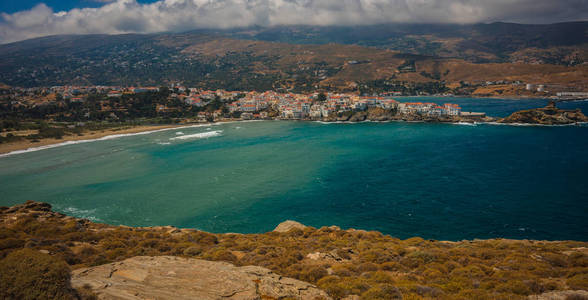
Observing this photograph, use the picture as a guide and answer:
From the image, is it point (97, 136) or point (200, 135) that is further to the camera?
point (200, 135)

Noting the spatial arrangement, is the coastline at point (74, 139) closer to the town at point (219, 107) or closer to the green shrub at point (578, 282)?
the town at point (219, 107)

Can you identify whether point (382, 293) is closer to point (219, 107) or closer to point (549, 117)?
point (549, 117)

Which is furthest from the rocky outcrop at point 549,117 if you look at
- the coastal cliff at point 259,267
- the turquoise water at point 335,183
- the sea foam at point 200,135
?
the sea foam at point 200,135

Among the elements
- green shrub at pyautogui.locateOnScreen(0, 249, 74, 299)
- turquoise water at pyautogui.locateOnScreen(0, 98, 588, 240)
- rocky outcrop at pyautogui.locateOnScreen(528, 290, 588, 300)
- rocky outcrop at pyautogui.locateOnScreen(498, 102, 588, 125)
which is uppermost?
green shrub at pyautogui.locateOnScreen(0, 249, 74, 299)

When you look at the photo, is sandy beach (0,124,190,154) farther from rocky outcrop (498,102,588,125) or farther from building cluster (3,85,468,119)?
rocky outcrop (498,102,588,125)

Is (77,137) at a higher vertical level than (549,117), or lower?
higher

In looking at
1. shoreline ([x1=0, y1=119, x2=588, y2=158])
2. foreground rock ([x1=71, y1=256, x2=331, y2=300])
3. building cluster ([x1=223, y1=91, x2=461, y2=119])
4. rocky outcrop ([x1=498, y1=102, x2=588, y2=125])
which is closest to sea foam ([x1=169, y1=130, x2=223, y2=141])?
shoreline ([x1=0, y1=119, x2=588, y2=158])

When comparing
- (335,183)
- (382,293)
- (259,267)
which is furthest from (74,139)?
(382,293)
